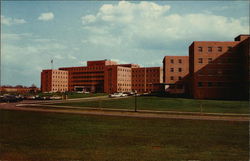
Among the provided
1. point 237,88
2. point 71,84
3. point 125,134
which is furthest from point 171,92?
point 71,84

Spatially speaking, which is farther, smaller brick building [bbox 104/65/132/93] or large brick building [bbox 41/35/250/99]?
smaller brick building [bbox 104/65/132/93]

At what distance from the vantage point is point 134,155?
1053cm

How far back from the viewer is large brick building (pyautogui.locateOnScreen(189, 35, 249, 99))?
6738 centimetres

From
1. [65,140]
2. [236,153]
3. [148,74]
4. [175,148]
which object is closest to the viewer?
[236,153]

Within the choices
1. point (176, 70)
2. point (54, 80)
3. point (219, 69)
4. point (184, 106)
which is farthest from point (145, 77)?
point (184, 106)

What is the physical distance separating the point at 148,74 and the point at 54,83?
60.0 m

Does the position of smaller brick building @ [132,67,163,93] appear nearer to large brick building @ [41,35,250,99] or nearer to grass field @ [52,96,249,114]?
large brick building @ [41,35,250,99]

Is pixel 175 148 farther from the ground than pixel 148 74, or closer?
closer

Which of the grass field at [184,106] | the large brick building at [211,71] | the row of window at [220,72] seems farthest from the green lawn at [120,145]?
the row of window at [220,72]

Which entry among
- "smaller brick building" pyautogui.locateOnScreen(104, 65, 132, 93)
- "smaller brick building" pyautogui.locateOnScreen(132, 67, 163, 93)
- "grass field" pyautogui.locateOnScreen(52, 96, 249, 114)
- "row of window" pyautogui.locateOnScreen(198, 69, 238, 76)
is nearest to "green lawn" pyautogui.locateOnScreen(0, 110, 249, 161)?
"grass field" pyautogui.locateOnScreen(52, 96, 249, 114)

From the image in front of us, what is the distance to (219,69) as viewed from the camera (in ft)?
224

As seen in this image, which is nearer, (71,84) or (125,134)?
(125,134)

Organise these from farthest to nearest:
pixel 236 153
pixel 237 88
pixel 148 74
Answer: pixel 148 74
pixel 237 88
pixel 236 153

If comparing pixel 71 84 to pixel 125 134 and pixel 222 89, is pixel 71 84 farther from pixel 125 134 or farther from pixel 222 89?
pixel 125 134
